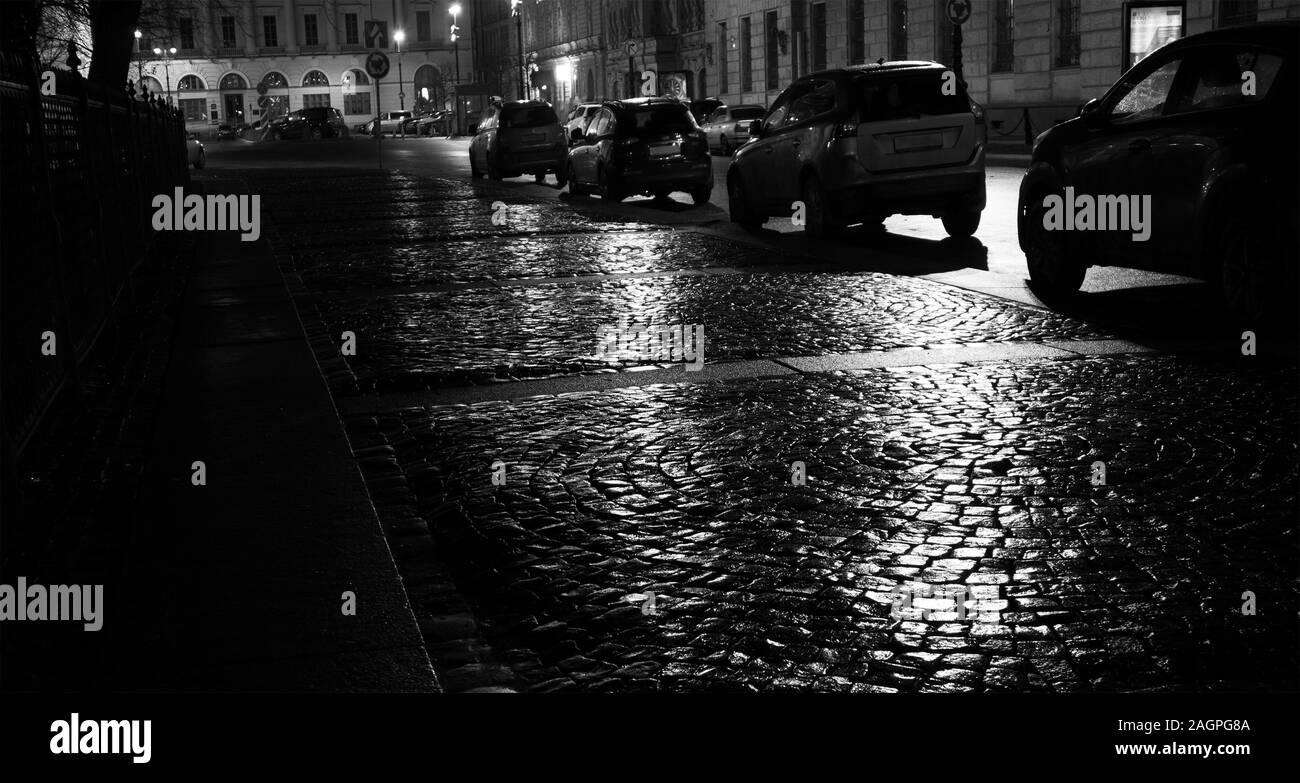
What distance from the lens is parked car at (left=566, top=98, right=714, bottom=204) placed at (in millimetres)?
23047

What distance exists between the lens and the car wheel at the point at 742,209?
1769 cm

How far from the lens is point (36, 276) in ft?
22.0

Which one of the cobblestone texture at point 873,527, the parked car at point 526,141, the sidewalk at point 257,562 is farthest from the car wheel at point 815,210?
the parked car at point 526,141

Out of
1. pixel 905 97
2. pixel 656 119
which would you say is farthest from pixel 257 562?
pixel 656 119

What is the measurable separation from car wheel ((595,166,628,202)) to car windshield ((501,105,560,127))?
8146mm

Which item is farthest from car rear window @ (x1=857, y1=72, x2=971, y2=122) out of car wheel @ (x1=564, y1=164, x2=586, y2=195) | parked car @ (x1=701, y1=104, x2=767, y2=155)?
parked car @ (x1=701, y1=104, x2=767, y2=155)

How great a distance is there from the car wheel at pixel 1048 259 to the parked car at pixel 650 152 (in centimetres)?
1229

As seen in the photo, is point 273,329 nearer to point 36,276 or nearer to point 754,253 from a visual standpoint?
point 36,276

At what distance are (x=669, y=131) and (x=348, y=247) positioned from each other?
26.0 ft

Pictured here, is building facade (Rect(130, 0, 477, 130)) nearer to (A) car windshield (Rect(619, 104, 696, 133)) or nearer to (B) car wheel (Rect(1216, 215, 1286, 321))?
(A) car windshield (Rect(619, 104, 696, 133))

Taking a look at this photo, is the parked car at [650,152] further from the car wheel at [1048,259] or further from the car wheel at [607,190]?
the car wheel at [1048,259]

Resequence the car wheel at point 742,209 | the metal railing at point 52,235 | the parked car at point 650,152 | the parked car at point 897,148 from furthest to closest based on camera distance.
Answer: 1. the parked car at point 650,152
2. the car wheel at point 742,209
3. the parked car at point 897,148
4. the metal railing at point 52,235

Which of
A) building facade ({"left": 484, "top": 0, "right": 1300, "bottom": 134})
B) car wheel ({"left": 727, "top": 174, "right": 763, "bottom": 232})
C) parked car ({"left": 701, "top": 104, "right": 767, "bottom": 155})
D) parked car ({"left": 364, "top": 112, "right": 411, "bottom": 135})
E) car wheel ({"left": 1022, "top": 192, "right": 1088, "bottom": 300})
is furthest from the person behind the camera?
parked car ({"left": 364, "top": 112, "right": 411, "bottom": 135})
